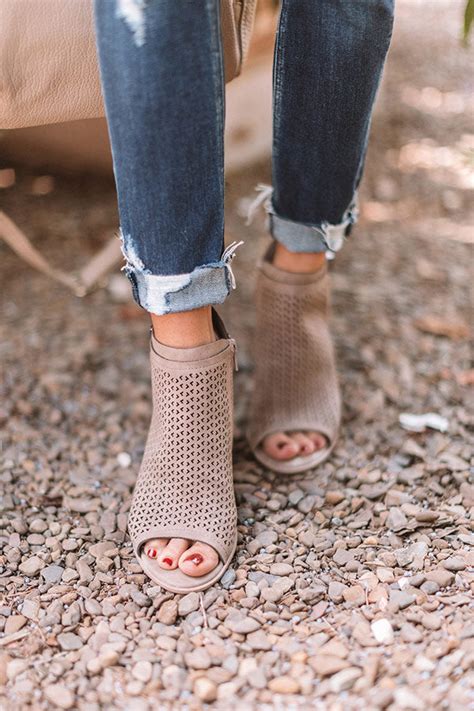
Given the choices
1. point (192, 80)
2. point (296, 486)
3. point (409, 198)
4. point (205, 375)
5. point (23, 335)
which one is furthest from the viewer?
point (409, 198)

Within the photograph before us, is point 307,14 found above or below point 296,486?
above

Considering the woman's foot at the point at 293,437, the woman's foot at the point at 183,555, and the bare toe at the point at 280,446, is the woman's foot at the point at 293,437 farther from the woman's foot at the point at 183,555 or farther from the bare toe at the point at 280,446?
the woman's foot at the point at 183,555

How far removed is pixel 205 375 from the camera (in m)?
0.93

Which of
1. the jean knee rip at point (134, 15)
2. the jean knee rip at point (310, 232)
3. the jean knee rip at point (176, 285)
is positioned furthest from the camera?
the jean knee rip at point (310, 232)

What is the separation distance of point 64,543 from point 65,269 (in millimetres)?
775

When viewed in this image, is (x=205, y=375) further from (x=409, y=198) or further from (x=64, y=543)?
(x=409, y=198)

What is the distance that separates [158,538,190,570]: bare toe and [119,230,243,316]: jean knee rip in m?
0.28

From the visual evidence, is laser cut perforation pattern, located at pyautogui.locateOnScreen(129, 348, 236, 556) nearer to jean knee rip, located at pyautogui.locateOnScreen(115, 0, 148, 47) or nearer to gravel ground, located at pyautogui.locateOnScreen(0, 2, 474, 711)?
gravel ground, located at pyautogui.locateOnScreen(0, 2, 474, 711)

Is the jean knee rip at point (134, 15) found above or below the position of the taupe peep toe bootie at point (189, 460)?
above

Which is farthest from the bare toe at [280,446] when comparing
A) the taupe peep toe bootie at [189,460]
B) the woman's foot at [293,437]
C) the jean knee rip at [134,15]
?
the jean knee rip at [134,15]

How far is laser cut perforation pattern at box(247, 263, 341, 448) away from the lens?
3.75ft

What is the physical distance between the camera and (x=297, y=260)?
44.3 inches

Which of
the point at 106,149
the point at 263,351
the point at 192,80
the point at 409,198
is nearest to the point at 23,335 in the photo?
the point at 106,149

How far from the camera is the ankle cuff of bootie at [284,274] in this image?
112 cm
